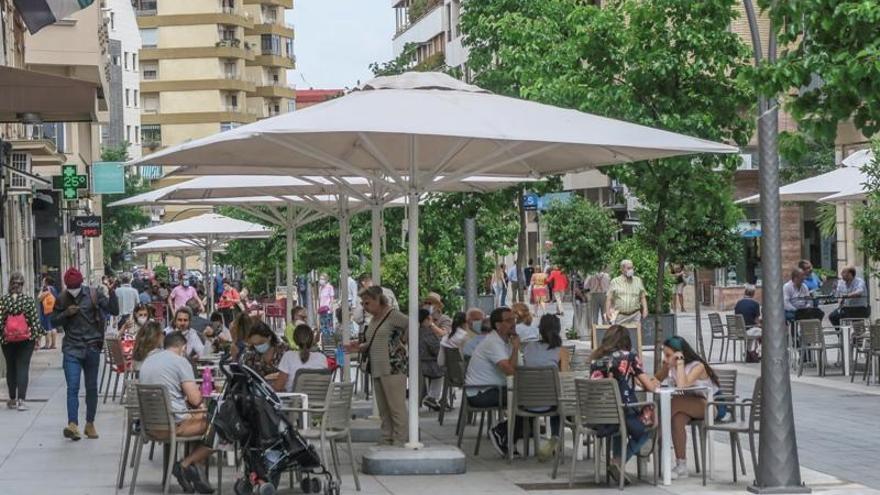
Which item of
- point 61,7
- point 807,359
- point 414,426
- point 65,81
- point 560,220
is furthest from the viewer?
point 560,220

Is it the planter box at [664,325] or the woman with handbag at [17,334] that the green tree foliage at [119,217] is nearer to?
the planter box at [664,325]

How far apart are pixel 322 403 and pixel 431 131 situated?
258 centimetres

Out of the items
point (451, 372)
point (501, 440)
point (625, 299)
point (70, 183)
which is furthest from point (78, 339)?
point (70, 183)

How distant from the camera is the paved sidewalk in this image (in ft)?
52.2

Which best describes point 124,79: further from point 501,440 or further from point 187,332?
point 501,440

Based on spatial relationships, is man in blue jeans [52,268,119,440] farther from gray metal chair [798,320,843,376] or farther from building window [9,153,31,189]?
building window [9,153,31,189]

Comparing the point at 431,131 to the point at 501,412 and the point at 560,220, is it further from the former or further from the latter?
the point at 560,220

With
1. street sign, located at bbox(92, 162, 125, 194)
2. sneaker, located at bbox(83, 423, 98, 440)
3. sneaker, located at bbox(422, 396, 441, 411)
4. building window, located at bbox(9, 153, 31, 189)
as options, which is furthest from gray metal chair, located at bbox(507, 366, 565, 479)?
street sign, located at bbox(92, 162, 125, 194)

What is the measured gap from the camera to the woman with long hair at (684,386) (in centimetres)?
1628

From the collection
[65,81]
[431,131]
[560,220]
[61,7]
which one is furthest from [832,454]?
[560,220]

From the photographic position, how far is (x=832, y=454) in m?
18.5

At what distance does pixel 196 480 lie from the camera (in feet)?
52.2

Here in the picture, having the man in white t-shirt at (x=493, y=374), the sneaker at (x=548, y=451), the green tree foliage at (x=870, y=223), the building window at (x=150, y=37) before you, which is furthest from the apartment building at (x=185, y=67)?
the sneaker at (x=548, y=451)

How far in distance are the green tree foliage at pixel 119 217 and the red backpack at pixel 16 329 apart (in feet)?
223
